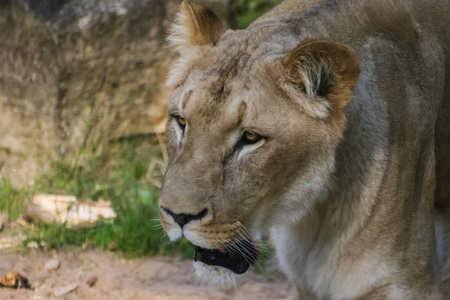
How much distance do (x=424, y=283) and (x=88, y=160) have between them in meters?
2.39

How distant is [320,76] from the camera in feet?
7.78

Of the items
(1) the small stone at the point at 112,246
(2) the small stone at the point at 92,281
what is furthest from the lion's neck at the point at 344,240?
(1) the small stone at the point at 112,246

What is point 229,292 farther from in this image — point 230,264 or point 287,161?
point 287,161

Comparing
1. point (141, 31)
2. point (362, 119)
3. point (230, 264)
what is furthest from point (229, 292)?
point (141, 31)

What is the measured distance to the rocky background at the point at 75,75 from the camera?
4387 mm

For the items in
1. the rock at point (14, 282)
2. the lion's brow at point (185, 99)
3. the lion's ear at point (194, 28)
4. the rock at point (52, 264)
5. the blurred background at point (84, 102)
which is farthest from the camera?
the blurred background at point (84, 102)

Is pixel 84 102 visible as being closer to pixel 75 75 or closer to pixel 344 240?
pixel 75 75

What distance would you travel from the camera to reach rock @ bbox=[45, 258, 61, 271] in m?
3.75

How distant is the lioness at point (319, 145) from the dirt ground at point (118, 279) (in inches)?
28.8

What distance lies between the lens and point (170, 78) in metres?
2.70

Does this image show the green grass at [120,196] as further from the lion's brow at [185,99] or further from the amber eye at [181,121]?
the lion's brow at [185,99]

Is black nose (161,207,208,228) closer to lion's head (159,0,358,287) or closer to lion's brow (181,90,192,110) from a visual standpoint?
lion's head (159,0,358,287)

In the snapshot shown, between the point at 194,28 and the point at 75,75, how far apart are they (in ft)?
6.19

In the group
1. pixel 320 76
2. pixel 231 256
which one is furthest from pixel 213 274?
pixel 320 76
